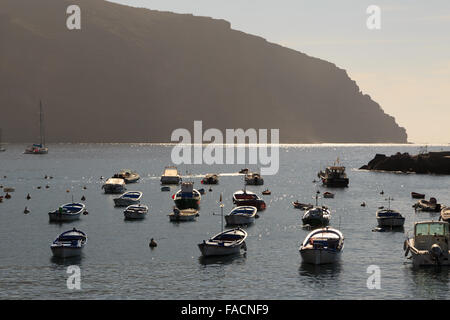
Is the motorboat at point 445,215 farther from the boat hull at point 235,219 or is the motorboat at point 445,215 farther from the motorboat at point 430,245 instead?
the motorboat at point 430,245

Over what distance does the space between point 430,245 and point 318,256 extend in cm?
1113

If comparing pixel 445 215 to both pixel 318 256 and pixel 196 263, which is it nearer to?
pixel 318 256

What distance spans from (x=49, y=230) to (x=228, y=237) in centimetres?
3039

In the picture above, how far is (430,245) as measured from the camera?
65.9m

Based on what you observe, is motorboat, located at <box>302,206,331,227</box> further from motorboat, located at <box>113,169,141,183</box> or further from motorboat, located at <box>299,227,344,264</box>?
motorboat, located at <box>113,169,141,183</box>

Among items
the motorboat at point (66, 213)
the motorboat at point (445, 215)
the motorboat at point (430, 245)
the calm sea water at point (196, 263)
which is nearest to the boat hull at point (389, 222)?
the calm sea water at point (196, 263)

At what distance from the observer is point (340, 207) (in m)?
125

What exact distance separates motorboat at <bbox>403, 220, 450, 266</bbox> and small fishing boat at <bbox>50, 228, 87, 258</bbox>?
3352 centimetres

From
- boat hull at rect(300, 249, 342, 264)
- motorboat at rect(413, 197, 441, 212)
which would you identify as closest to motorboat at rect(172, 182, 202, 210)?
motorboat at rect(413, 197, 441, 212)

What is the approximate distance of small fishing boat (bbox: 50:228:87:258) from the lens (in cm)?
6856

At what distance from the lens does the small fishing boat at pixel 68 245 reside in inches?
2699

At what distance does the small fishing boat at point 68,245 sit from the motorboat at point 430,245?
110 ft

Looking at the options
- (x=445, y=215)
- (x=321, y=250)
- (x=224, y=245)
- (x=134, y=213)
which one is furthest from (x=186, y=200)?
(x=321, y=250)
